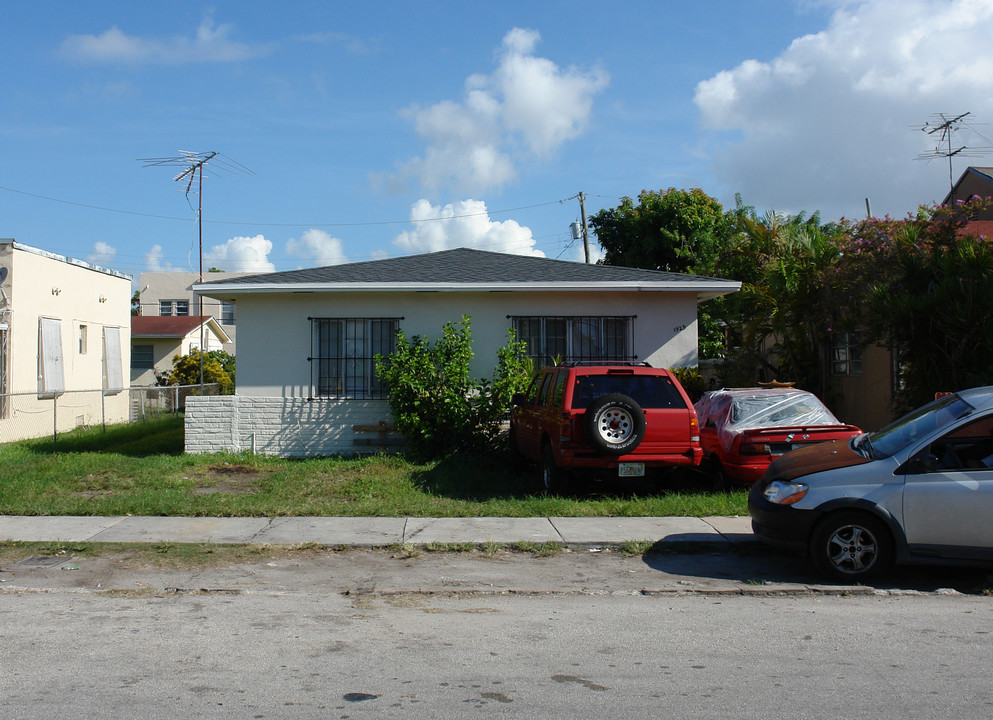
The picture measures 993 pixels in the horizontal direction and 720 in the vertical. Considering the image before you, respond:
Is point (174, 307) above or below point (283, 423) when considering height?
above

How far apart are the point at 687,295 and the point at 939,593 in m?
8.49

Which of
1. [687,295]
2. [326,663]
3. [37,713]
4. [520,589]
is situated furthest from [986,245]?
[37,713]

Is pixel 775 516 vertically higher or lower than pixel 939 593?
higher

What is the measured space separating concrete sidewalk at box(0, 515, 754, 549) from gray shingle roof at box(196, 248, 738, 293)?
5.42 metres

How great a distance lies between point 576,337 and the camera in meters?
14.8

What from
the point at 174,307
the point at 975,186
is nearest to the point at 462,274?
the point at 975,186

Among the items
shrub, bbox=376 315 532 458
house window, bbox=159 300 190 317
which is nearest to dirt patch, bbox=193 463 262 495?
shrub, bbox=376 315 532 458

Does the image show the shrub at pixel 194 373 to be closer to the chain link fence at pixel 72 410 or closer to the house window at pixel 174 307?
the chain link fence at pixel 72 410

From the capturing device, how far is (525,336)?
14.7 meters

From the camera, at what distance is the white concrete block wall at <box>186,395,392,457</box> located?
14.2 meters

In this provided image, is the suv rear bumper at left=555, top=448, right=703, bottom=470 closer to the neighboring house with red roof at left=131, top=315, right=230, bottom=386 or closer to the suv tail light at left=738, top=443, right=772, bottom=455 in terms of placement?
the suv tail light at left=738, top=443, right=772, bottom=455

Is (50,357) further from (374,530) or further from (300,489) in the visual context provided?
(374,530)

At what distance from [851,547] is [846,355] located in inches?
413

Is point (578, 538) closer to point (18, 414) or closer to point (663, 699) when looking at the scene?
point (663, 699)
